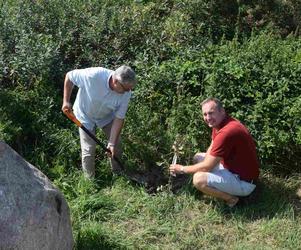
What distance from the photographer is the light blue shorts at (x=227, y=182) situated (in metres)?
6.20

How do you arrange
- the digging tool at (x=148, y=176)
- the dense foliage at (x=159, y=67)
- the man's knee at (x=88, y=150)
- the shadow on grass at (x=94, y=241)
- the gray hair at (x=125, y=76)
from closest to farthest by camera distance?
the shadow on grass at (x=94, y=241) → the gray hair at (x=125, y=76) → the man's knee at (x=88, y=150) → the digging tool at (x=148, y=176) → the dense foliage at (x=159, y=67)

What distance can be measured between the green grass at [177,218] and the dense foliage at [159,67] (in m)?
0.51

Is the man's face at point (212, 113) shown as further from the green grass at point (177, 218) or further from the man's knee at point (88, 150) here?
the man's knee at point (88, 150)

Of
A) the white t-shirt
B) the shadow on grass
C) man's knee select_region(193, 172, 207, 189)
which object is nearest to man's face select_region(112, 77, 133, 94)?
the white t-shirt

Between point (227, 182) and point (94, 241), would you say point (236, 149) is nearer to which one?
point (227, 182)

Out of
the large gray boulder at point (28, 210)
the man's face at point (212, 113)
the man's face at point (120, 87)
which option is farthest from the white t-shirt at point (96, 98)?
the large gray boulder at point (28, 210)

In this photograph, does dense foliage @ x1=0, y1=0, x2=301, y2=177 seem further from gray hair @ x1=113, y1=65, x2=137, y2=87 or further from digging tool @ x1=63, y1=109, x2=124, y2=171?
gray hair @ x1=113, y1=65, x2=137, y2=87

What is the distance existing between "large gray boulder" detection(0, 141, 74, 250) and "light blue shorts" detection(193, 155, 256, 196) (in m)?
1.70

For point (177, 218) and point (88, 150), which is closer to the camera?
point (177, 218)

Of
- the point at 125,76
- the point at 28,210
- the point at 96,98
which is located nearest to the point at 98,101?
the point at 96,98

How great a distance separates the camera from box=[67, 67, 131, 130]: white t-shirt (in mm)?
6367

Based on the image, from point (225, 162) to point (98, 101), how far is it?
153cm

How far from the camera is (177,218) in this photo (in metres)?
6.25

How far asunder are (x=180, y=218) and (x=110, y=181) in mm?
1112
